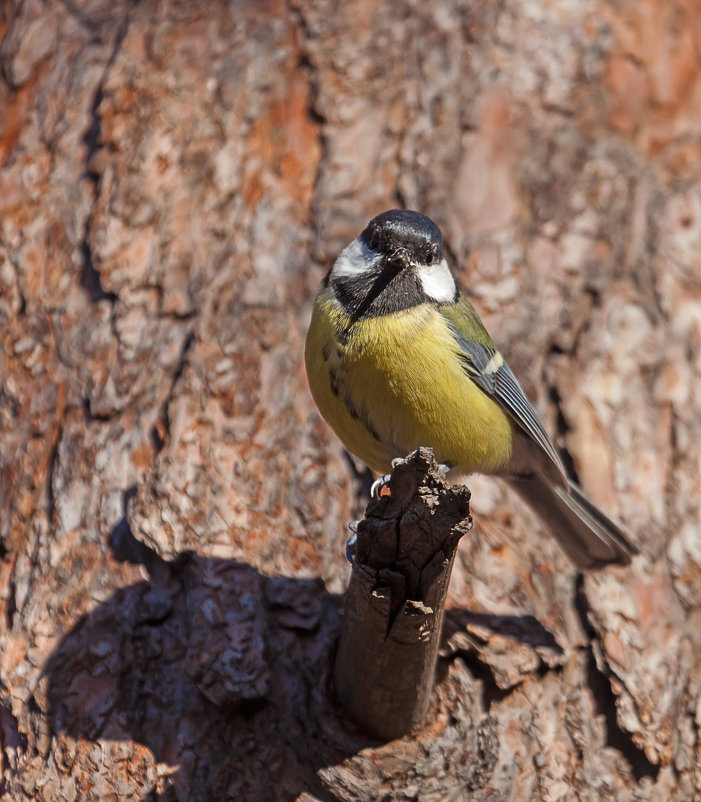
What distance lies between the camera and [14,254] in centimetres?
418

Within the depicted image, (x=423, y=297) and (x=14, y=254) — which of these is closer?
(x=423, y=297)

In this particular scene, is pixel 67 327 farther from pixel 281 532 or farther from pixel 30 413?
pixel 281 532

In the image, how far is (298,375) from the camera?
12.8 ft

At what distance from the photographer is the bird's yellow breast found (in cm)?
306

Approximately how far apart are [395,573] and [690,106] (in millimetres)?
3735

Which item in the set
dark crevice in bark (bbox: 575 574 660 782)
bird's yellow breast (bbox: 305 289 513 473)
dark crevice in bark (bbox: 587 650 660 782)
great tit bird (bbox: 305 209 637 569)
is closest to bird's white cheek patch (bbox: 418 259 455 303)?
great tit bird (bbox: 305 209 637 569)

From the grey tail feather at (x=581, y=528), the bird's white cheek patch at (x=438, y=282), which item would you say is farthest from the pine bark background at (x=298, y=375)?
the bird's white cheek patch at (x=438, y=282)

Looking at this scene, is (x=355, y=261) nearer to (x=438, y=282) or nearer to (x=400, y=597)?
(x=438, y=282)

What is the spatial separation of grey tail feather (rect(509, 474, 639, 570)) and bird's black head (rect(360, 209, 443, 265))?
1055mm

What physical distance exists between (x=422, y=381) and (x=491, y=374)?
1.71ft

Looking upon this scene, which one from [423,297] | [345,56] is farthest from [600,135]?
[423,297]

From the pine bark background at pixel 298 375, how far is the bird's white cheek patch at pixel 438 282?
27.7 inches

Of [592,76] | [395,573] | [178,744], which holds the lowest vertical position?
[178,744]

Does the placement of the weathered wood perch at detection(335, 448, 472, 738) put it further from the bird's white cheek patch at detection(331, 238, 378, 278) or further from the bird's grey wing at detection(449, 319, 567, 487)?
the bird's white cheek patch at detection(331, 238, 378, 278)
